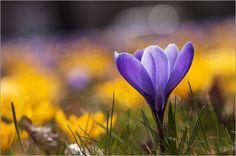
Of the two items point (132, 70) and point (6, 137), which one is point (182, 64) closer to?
point (132, 70)

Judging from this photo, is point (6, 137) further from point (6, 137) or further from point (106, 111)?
point (106, 111)

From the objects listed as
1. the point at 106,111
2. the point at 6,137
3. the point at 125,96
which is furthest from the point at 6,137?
the point at 125,96

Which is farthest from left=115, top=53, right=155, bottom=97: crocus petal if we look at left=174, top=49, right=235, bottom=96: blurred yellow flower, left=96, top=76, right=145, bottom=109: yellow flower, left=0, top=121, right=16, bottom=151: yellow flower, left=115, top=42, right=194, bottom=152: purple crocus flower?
left=96, top=76, right=145, bottom=109: yellow flower

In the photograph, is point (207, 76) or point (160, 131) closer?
point (160, 131)

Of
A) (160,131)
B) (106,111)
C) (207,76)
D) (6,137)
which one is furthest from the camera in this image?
(207,76)

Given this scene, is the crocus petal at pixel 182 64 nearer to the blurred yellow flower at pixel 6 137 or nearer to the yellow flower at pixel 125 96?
the blurred yellow flower at pixel 6 137

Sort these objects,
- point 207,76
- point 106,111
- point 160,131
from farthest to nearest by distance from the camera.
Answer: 1. point 207,76
2. point 106,111
3. point 160,131

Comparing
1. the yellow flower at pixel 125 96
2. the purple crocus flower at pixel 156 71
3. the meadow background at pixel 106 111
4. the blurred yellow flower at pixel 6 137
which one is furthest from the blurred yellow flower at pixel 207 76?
the purple crocus flower at pixel 156 71

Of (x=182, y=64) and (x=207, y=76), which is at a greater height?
(x=182, y=64)
